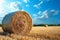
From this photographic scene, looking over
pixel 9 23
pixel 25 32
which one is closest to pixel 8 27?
pixel 9 23

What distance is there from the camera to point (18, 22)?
12562 mm

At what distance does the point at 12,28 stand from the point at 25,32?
A: 3.16 ft

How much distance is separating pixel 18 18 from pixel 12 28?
2.70 feet

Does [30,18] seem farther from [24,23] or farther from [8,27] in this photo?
[8,27]

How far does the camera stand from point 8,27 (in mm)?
12297

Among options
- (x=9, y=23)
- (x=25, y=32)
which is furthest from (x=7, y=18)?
(x=25, y=32)

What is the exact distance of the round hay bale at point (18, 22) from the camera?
39.7ft

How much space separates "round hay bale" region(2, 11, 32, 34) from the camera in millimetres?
12086

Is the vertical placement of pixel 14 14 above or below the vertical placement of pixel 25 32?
above

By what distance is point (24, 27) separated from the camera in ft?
41.4

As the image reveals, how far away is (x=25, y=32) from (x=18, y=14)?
116 centimetres

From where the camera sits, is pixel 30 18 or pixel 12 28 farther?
pixel 30 18

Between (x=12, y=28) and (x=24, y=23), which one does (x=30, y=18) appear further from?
(x=12, y=28)

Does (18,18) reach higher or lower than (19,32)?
higher
